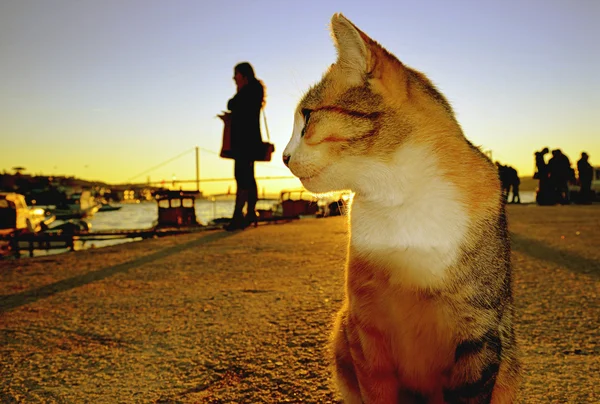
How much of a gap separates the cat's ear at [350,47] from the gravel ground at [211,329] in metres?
0.77

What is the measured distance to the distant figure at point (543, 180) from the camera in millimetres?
15094

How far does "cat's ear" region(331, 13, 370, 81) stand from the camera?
4.15 feet

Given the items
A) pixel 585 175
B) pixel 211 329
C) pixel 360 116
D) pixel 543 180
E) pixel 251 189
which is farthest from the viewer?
pixel 585 175

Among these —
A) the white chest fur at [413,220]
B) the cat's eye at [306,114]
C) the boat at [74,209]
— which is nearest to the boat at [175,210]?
the cat's eye at [306,114]

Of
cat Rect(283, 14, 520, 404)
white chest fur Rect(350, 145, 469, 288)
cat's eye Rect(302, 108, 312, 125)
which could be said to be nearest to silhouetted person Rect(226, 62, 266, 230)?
cat's eye Rect(302, 108, 312, 125)

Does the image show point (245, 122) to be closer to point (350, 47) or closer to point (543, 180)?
point (350, 47)

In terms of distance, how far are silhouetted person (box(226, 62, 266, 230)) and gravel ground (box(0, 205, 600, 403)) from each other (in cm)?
219

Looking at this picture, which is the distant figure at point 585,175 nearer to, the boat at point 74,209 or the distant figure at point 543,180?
the distant figure at point 543,180

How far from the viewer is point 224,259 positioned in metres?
3.85

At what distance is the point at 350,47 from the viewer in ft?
4.33

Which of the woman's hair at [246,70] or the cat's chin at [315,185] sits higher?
the woman's hair at [246,70]

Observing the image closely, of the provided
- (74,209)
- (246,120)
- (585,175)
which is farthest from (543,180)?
(74,209)

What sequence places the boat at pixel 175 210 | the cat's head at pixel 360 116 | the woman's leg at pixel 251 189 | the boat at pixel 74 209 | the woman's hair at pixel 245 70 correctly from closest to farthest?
the cat's head at pixel 360 116
the woman's hair at pixel 245 70
the woman's leg at pixel 251 189
the boat at pixel 175 210
the boat at pixel 74 209

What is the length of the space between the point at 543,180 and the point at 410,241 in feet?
56.0
